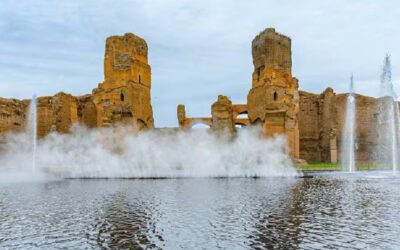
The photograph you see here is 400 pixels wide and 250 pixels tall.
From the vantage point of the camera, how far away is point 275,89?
37281 mm

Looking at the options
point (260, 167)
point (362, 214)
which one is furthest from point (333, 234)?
point (260, 167)

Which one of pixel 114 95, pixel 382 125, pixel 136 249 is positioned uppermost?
pixel 114 95

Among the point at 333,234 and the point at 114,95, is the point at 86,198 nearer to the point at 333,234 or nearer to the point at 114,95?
the point at 333,234

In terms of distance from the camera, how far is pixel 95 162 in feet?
103

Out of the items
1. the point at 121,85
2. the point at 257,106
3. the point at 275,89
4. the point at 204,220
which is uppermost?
the point at 121,85

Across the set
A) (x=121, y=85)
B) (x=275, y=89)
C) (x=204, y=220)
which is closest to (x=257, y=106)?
(x=275, y=89)

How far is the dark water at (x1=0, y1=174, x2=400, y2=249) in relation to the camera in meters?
8.88

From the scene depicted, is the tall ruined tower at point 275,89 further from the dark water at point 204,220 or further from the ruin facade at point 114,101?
the dark water at point 204,220

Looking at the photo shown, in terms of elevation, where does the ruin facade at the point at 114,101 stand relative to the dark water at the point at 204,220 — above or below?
above

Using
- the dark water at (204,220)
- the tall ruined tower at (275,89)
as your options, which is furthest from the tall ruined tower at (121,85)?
the dark water at (204,220)

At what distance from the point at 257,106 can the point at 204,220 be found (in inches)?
1107

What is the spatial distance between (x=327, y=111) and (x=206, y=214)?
32.0 m

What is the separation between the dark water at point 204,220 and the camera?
350 inches

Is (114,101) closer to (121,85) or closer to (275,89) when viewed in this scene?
(121,85)
